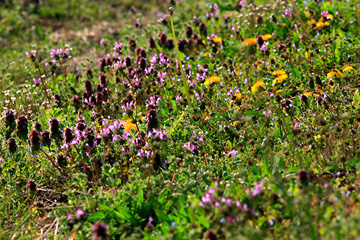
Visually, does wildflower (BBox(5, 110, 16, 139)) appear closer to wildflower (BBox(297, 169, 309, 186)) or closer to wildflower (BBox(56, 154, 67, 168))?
wildflower (BBox(56, 154, 67, 168))

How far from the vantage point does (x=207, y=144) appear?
12.1ft

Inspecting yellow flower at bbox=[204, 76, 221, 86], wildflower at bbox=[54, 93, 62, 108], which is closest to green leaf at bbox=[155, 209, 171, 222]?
yellow flower at bbox=[204, 76, 221, 86]

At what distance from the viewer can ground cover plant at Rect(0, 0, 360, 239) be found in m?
2.68

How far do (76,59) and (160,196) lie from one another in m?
4.34

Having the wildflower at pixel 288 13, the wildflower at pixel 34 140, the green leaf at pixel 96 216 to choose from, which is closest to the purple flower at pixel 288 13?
the wildflower at pixel 288 13

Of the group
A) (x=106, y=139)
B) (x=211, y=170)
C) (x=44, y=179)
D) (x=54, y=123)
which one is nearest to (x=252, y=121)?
(x=211, y=170)

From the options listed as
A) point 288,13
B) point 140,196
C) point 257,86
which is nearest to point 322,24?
point 288,13

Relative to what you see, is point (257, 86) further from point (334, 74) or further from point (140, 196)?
point (140, 196)

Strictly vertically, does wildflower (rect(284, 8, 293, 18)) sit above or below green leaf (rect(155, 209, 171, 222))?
above

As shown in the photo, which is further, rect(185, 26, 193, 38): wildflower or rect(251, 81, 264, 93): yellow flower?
rect(185, 26, 193, 38): wildflower

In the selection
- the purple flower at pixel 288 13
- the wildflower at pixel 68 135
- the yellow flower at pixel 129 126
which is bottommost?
the yellow flower at pixel 129 126

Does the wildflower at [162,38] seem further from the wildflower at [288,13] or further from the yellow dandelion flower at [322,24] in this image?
the yellow dandelion flower at [322,24]

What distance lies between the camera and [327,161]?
312cm

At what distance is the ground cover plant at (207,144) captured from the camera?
2.68 m
